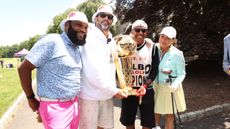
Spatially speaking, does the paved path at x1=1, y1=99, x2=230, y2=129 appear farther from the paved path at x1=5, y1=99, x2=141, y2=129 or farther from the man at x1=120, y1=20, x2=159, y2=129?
the man at x1=120, y1=20, x2=159, y2=129

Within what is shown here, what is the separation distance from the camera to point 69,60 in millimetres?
3748

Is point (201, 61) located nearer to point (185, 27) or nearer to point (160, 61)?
point (185, 27)

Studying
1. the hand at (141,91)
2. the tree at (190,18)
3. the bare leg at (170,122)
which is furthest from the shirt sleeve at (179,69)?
the tree at (190,18)

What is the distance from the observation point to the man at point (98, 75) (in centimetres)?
399

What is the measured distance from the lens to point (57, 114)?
376cm

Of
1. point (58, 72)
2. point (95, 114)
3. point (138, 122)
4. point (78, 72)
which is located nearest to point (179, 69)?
point (95, 114)

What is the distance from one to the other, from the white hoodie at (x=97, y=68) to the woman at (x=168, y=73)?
1536mm

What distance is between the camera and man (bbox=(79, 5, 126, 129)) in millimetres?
3986

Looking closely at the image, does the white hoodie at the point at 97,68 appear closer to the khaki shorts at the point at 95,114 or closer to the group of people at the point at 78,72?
the group of people at the point at 78,72

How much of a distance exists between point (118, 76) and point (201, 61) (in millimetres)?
11468

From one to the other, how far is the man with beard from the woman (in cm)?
198

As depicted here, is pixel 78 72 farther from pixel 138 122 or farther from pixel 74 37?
pixel 138 122

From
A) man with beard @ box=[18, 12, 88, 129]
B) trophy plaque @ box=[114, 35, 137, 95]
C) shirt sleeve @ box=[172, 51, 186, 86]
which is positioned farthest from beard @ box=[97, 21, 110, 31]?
shirt sleeve @ box=[172, 51, 186, 86]

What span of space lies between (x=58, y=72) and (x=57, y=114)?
0.44 m
